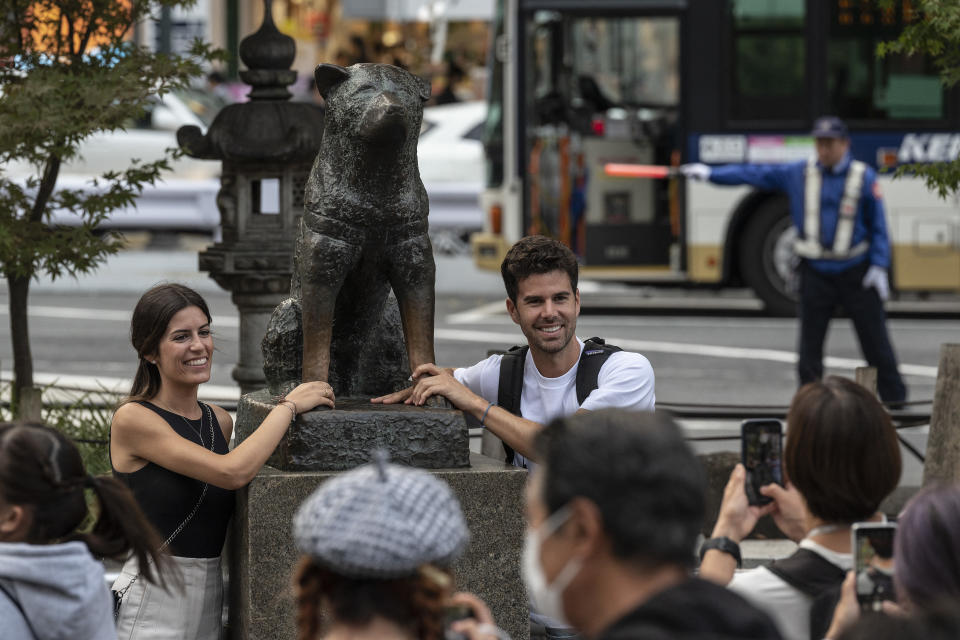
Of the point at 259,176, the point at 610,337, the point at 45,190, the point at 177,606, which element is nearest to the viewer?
the point at 177,606

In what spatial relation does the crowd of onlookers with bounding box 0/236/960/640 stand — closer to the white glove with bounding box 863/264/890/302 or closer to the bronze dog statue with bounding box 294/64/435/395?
the bronze dog statue with bounding box 294/64/435/395

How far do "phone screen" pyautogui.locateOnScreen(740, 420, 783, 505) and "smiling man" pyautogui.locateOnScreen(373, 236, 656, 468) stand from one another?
0.94 metres

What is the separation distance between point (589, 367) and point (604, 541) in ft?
7.43

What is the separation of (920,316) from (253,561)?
12989 mm

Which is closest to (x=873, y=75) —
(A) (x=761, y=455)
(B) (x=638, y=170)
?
(B) (x=638, y=170)

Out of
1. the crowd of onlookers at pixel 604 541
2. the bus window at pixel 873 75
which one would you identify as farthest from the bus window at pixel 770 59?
the crowd of onlookers at pixel 604 541

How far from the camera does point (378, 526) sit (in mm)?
2598

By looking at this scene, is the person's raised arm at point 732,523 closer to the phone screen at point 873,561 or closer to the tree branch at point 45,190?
the phone screen at point 873,561

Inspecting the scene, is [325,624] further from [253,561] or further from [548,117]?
[548,117]

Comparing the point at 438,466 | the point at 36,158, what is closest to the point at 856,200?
the point at 36,158

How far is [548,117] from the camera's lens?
53.4 feet

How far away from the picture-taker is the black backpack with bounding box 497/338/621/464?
461 cm

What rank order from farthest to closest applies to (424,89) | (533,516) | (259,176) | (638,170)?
(638,170), (259,176), (424,89), (533,516)

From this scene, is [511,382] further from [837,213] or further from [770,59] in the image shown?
[770,59]
